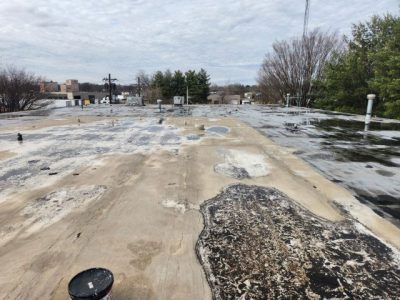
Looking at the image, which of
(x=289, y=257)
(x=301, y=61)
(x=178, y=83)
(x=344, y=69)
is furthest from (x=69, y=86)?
(x=289, y=257)

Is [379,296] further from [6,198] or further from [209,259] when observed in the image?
[6,198]

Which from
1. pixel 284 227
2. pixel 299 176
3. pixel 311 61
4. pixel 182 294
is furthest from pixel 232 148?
pixel 311 61

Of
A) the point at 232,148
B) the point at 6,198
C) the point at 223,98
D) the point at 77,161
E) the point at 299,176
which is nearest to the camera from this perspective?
the point at 6,198

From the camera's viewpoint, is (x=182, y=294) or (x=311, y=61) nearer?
(x=182, y=294)

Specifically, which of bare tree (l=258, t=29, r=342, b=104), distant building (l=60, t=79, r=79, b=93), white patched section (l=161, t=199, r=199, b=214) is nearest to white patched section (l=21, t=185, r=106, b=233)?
white patched section (l=161, t=199, r=199, b=214)

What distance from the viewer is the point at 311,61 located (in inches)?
1030

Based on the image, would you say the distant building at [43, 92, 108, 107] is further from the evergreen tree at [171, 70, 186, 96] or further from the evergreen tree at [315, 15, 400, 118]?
the evergreen tree at [315, 15, 400, 118]

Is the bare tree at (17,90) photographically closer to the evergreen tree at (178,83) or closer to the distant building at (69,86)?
the evergreen tree at (178,83)

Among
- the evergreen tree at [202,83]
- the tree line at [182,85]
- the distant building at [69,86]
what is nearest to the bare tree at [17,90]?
the tree line at [182,85]

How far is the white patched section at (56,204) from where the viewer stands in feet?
10.1

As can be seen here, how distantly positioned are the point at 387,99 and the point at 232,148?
39.2 feet

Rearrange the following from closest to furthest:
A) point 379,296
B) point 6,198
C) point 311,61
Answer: point 379,296, point 6,198, point 311,61

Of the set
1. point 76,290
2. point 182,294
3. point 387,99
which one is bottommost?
point 182,294

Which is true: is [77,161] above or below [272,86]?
below
